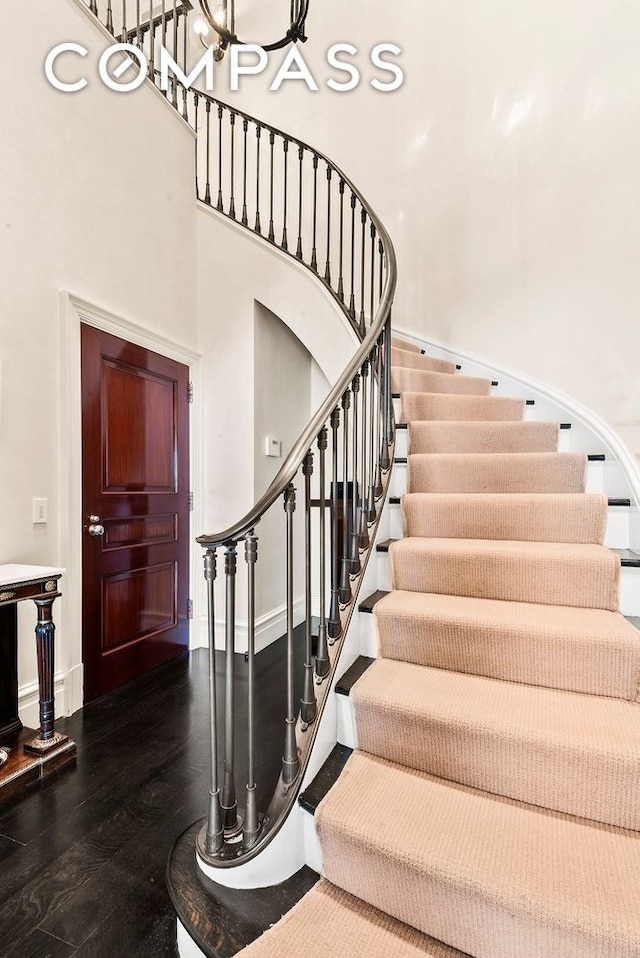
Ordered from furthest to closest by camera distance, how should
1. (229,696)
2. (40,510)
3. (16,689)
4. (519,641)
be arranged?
(40,510)
(16,689)
(519,641)
(229,696)

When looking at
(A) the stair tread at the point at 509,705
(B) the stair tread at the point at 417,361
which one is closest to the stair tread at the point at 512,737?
(A) the stair tread at the point at 509,705

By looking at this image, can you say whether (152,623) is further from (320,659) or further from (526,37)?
(526,37)

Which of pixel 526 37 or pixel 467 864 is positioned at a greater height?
pixel 526 37

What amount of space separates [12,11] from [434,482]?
2.89 m

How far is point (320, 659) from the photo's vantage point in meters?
1.49

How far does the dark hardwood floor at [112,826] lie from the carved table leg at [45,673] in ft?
0.52

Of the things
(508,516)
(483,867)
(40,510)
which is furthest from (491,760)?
(40,510)

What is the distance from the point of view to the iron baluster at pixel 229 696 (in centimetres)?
118

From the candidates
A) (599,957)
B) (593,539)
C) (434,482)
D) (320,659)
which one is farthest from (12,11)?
(599,957)

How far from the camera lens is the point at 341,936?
41.0 inches

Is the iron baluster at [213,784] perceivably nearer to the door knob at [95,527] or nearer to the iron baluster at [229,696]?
the iron baluster at [229,696]

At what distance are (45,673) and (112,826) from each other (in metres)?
0.69

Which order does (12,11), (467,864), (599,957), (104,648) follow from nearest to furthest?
(599,957)
(467,864)
(12,11)
(104,648)

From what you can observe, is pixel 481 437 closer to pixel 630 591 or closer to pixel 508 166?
pixel 630 591
